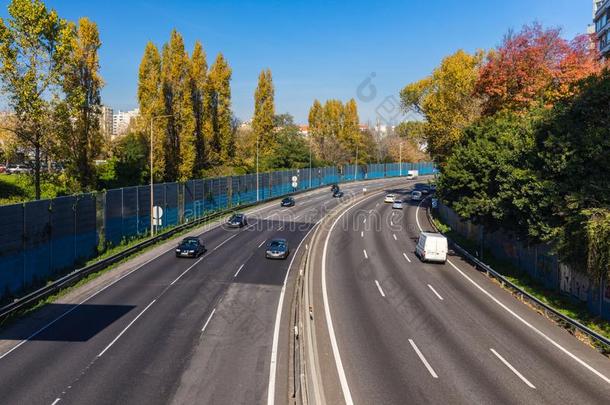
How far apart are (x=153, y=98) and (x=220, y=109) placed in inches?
781

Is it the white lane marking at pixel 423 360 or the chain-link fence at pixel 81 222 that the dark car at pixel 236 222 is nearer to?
the chain-link fence at pixel 81 222

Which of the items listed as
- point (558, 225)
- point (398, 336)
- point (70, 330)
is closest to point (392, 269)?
point (558, 225)

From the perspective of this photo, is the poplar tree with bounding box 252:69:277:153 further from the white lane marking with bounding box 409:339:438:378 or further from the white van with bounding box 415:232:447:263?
the white lane marking with bounding box 409:339:438:378

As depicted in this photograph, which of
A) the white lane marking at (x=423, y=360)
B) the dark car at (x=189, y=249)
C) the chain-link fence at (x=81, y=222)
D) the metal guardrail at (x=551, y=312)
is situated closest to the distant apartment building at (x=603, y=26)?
the metal guardrail at (x=551, y=312)

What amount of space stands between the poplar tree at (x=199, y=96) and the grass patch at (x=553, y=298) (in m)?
43.0

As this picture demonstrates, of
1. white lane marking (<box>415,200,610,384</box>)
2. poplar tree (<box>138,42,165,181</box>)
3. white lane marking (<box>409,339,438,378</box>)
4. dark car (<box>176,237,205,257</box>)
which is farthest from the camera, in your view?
poplar tree (<box>138,42,165,181</box>)

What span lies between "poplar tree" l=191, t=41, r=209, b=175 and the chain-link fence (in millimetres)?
8420

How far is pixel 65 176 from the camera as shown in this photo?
40.8 meters

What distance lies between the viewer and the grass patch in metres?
21.3

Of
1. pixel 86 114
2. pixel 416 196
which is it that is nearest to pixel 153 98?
pixel 86 114

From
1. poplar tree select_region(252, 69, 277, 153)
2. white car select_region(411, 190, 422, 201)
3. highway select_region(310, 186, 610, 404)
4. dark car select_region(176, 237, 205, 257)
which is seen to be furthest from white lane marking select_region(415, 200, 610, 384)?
poplar tree select_region(252, 69, 277, 153)

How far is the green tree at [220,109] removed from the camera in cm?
7306

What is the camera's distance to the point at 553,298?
25812mm

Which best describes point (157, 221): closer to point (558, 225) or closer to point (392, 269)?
point (392, 269)
